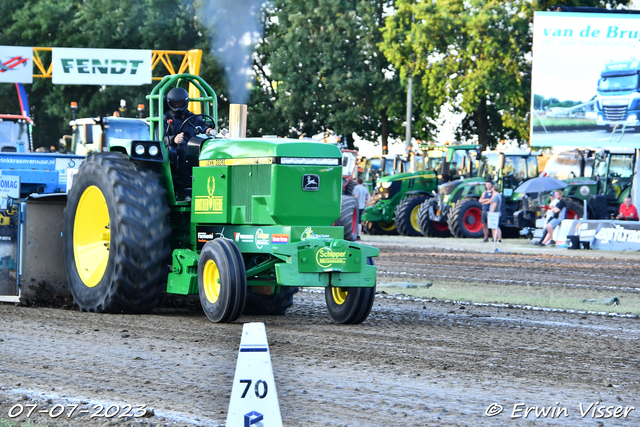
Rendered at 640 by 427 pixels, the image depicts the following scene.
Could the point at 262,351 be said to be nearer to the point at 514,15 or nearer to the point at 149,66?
the point at 149,66

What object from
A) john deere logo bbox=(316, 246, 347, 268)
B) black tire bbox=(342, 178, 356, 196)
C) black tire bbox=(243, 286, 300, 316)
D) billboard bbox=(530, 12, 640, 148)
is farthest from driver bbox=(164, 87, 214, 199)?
billboard bbox=(530, 12, 640, 148)

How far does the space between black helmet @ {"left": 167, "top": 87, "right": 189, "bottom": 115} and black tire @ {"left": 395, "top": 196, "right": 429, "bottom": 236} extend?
1945 cm

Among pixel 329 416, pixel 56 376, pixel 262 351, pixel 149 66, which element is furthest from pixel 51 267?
pixel 149 66

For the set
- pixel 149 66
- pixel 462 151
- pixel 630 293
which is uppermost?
pixel 149 66

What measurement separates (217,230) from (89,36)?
37226 millimetres

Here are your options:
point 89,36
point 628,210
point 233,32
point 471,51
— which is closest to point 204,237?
point 233,32

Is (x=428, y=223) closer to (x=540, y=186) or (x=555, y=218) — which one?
(x=540, y=186)

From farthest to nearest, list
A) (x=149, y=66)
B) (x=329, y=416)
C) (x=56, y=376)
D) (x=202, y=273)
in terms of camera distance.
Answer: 1. (x=149, y=66)
2. (x=202, y=273)
3. (x=56, y=376)
4. (x=329, y=416)

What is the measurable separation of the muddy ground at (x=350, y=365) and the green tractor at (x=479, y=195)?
1664 cm

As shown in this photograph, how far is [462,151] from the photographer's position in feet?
97.4

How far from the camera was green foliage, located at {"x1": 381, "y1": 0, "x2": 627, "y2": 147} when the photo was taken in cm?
3738

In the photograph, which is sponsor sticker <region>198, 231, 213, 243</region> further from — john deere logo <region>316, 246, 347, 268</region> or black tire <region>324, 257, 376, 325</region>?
john deere logo <region>316, 246, 347, 268</region>

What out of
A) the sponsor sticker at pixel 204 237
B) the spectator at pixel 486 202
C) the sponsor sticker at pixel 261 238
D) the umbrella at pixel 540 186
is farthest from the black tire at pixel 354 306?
the spectator at pixel 486 202

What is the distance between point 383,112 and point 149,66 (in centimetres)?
1956
